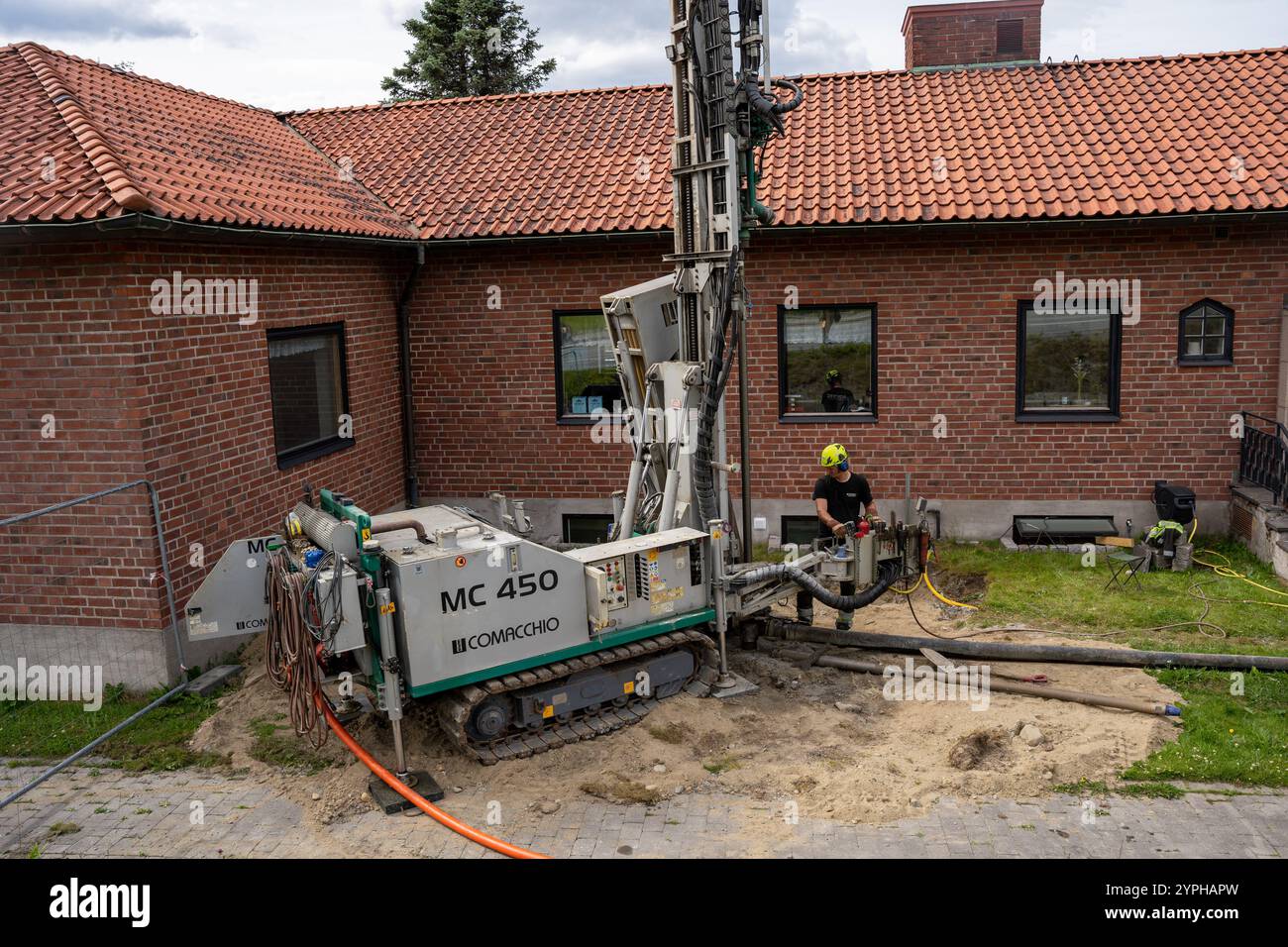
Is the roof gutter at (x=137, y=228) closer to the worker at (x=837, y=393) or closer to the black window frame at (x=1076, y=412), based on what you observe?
the worker at (x=837, y=393)

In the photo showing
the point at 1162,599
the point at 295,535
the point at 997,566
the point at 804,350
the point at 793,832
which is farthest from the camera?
the point at 804,350

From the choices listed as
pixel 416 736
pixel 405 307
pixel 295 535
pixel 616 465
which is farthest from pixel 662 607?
pixel 405 307

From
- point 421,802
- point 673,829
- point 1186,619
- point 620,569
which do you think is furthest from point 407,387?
point 1186,619

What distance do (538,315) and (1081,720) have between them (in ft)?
26.9

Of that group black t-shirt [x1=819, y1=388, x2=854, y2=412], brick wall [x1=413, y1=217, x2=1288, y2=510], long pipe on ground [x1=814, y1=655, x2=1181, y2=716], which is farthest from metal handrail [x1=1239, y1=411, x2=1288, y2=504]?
long pipe on ground [x1=814, y1=655, x2=1181, y2=716]

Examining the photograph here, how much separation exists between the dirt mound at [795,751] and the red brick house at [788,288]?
2.40 m

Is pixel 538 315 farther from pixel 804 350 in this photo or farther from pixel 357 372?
pixel 804 350

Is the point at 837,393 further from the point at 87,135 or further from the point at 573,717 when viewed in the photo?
the point at 87,135

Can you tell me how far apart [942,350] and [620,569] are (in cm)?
638

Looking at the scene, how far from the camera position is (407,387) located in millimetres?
13789

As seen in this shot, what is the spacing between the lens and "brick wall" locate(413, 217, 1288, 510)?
40.2 feet

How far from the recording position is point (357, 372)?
12.5 m

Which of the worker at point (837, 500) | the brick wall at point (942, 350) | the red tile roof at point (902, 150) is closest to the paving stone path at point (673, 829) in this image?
the worker at point (837, 500)

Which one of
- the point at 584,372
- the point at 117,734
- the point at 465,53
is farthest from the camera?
the point at 465,53
